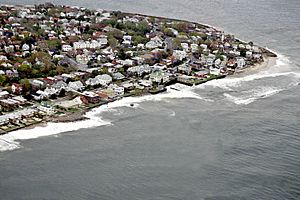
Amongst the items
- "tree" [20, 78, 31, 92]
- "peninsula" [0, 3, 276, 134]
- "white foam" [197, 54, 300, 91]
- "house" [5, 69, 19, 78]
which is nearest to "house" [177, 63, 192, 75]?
"peninsula" [0, 3, 276, 134]

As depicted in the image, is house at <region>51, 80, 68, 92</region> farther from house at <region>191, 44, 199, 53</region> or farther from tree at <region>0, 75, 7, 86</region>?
house at <region>191, 44, 199, 53</region>

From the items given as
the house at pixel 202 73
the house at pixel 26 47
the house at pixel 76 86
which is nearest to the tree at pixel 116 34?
the house at pixel 26 47

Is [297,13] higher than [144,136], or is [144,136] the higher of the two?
[297,13]

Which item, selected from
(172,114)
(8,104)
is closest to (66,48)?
(8,104)

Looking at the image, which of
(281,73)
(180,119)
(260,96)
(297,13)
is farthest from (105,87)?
(297,13)

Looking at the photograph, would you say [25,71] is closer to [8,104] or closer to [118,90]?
[8,104]

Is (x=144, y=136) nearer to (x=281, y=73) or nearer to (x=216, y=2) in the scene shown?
(x=281, y=73)

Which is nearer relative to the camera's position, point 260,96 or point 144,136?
point 144,136
